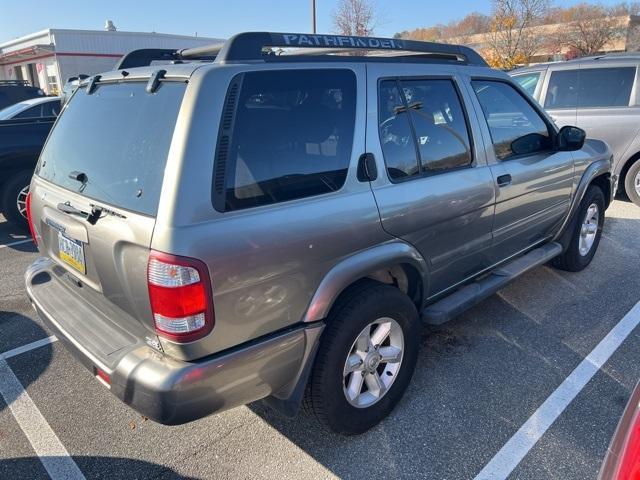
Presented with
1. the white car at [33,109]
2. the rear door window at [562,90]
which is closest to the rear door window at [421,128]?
the rear door window at [562,90]

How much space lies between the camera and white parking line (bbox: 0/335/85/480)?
7.63 feet

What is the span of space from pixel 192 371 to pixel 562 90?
717cm

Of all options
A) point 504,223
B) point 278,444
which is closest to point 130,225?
point 278,444

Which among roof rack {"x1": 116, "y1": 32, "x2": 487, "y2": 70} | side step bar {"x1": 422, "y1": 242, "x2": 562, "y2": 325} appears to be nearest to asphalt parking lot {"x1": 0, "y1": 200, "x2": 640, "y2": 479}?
side step bar {"x1": 422, "y1": 242, "x2": 562, "y2": 325}

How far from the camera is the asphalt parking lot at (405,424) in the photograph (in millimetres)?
2330

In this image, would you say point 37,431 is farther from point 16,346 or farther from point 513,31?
point 513,31

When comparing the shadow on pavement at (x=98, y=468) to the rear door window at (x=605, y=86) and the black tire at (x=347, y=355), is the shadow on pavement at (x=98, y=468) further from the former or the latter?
the rear door window at (x=605, y=86)

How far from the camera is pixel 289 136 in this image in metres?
2.08

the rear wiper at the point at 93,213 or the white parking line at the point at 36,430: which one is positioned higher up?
the rear wiper at the point at 93,213

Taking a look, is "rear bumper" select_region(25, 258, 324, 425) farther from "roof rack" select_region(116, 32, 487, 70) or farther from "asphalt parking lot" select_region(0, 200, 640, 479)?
"roof rack" select_region(116, 32, 487, 70)

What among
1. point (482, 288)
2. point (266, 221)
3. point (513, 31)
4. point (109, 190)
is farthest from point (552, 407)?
point (513, 31)

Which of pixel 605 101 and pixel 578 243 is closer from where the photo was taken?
pixel 578 243

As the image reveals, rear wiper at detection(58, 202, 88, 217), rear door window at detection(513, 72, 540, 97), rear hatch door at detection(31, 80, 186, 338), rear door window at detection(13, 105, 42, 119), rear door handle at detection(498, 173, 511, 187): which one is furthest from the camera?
rear door window at detection(13, 105, 42, 119)

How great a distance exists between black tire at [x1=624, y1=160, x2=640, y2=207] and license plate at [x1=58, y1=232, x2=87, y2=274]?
23.4ft
